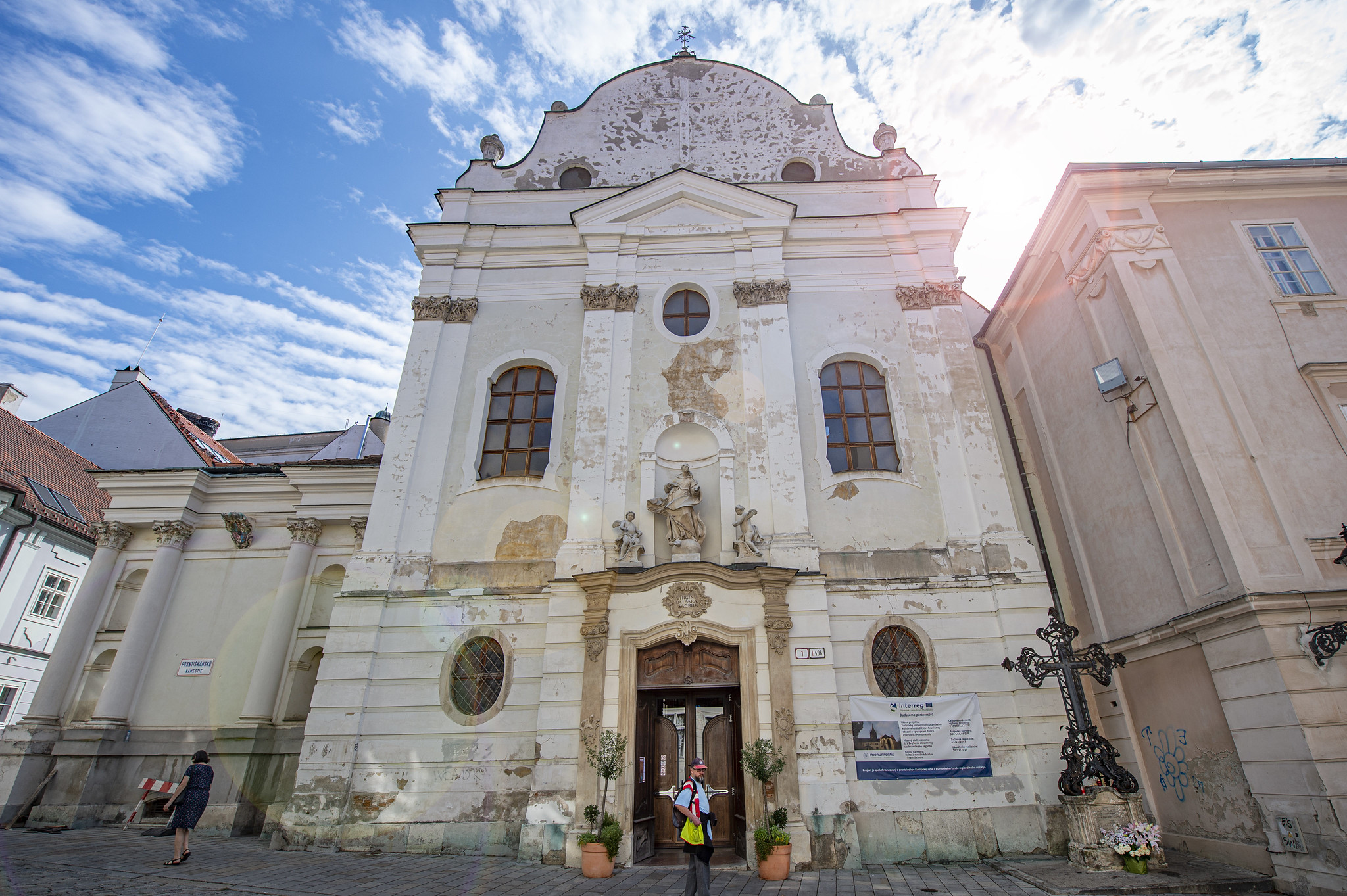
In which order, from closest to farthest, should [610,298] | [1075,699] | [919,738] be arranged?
1. [1075,699]
2. [919,738]
3. [610,298]

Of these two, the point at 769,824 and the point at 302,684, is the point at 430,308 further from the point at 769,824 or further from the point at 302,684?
the point at 769,824

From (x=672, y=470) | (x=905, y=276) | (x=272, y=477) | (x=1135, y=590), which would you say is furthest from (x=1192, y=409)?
(x=272, y=477)

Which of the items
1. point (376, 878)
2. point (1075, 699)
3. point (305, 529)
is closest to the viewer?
point (376, 878)

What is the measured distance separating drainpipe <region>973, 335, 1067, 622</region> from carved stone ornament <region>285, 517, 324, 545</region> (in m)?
14.6

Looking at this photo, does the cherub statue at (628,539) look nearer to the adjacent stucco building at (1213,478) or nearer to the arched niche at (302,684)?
the arched niche at (302,684)

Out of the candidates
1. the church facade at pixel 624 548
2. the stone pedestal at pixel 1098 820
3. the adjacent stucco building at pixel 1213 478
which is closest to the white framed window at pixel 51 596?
the church facade at pixel 624 548

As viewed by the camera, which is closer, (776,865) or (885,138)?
(776,865)

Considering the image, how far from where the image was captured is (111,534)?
1527 cm

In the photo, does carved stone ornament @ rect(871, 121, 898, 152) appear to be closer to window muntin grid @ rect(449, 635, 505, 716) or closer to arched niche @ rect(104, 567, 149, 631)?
window muntin grid @ rect(449, 635, 505, 716)

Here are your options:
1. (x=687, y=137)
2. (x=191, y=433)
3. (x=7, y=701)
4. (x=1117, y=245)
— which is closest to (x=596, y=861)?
(x=1117, y=245)

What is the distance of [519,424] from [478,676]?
487cm

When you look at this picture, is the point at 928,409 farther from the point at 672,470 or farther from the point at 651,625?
the point at 651,625

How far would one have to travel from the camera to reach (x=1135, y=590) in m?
10.5

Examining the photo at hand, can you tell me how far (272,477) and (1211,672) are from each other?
702 inches
